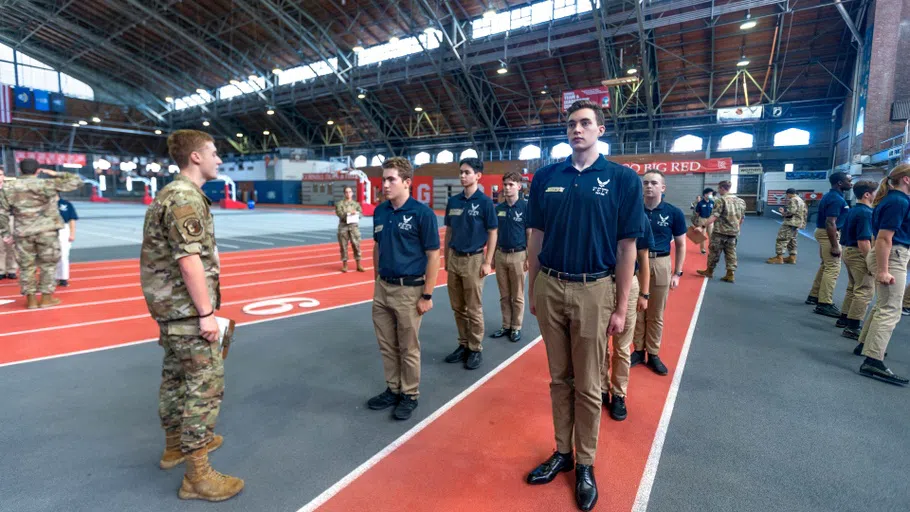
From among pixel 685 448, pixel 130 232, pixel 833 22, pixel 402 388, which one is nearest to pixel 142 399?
pixel 402 388

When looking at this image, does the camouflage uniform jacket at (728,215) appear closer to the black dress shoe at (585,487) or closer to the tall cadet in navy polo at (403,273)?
the tall cadet in navy polo at (403,273)

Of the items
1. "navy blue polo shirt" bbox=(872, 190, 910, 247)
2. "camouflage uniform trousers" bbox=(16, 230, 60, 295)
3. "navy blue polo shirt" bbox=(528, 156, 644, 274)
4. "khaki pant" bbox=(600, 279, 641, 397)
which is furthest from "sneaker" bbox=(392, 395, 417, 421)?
"camouflage uniform trousers" bbox=(16, 230, 60, 295)

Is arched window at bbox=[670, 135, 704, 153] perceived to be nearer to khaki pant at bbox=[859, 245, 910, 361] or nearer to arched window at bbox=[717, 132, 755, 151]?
arched window at bbox=[717, 132, 755, 151]

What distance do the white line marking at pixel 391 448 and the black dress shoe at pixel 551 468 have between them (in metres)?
0.97

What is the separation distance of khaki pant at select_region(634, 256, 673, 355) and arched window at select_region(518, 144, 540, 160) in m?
32.7

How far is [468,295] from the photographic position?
4.76m

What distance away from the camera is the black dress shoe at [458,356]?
15.7 feet

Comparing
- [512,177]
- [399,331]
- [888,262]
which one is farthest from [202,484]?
[888,262]

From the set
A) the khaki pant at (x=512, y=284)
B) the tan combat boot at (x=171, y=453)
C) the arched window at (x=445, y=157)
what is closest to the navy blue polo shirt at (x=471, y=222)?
the khaki pant at (x=512, y=284)

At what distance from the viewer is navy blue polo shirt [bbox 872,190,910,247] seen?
412cm

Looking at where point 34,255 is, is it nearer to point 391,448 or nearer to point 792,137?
point 391,448

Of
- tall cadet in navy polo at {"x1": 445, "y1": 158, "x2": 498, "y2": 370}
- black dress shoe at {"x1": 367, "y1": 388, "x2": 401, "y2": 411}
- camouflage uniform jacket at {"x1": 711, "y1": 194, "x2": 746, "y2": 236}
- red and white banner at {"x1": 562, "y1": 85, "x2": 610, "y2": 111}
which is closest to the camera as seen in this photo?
black dress shoe at {"x1": 367, "y1": 388, "x2": 401, "y2": 411}

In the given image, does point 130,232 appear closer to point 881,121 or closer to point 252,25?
point 252,25

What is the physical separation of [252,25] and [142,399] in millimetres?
34534
